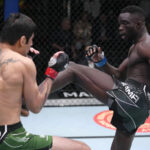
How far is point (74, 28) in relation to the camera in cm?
377

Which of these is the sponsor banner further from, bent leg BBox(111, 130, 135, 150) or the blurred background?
bent leg BBox(111, 130, 135, 150)

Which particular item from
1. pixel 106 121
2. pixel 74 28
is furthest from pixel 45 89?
pixel 74 28

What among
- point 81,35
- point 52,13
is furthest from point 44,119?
point 52,13

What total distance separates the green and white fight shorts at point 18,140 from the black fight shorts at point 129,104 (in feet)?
1.75

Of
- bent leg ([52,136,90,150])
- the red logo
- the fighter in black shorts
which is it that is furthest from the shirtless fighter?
the red logo

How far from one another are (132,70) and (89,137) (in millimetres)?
931

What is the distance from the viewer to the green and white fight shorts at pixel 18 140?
1281 mm

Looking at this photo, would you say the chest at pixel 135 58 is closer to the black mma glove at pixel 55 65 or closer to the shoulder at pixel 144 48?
the shoulder at pixel 144 48

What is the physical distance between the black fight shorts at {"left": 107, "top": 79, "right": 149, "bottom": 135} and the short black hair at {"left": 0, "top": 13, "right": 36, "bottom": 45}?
663 millimetres

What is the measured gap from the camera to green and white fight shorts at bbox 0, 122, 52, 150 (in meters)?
1.28

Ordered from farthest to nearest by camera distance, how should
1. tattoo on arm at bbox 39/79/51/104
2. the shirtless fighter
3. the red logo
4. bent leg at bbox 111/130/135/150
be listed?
the red logo → bent leg at bbox 111/130/135/150 → tattoo on arm at bbox 39/79/51/104 → the shirtless fighter

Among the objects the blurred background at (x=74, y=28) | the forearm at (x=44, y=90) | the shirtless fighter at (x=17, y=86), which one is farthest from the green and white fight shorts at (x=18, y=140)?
the blurred background at (x=74, y=28)

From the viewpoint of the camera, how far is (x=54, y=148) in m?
1.34

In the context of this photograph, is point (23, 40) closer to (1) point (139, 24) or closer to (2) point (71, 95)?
(1) point (139, 24)
